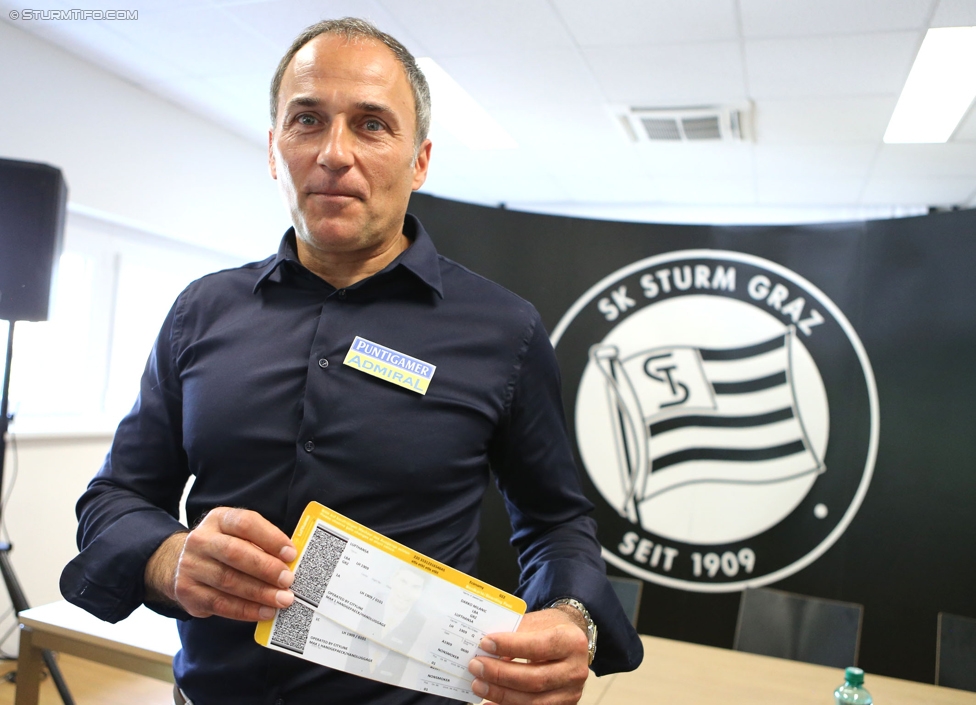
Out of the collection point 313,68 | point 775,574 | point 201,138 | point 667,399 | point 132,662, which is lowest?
point 132,662

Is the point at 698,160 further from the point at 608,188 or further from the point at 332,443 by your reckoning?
the point at 332,443

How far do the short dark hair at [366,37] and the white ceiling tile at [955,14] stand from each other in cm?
287

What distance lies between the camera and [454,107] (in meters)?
4.70

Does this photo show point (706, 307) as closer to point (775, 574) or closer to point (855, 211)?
point (775, 574)

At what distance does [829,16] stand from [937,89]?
1.16 meters

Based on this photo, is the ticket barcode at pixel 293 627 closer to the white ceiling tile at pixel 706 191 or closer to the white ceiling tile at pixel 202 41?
the white ceiling tile at pixel 202 41

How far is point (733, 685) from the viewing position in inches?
77.7

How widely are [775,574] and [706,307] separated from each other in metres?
0.97

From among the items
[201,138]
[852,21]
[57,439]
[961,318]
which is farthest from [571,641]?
[201,138]

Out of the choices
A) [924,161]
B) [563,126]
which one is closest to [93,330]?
[563,126]

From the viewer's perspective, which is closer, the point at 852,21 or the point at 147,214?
the point at 852,21

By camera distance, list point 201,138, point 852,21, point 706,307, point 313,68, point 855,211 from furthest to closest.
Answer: point 855,211
point 201,138
point 852,21
point 706,307
point 313,68

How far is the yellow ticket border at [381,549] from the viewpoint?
0.76 m

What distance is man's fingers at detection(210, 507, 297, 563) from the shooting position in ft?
2.40
